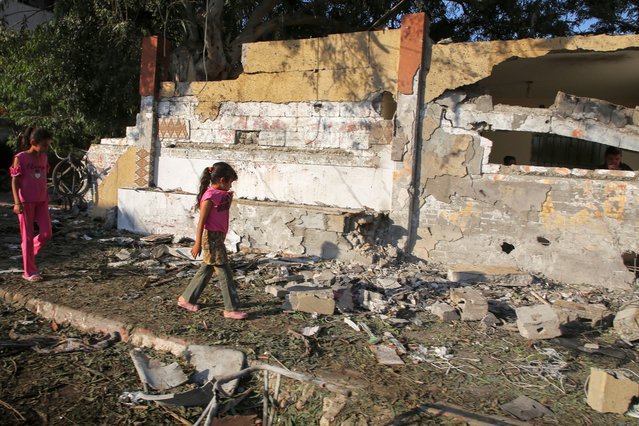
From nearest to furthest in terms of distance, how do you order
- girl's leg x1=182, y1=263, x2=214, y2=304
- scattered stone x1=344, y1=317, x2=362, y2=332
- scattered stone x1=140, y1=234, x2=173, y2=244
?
scattered stone x1=344, y1=317, x2=362, y2=332
girl's leg x1=182, y1=263, x2=214, y2=304
scattered stone x1=140, y1=234, x2=173, y2=244

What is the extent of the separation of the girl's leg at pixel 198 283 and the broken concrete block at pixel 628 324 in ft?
12.7

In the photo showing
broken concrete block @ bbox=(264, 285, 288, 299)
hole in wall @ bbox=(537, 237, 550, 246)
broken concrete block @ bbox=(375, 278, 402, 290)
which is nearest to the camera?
broken concrete block @ bbox=(264, 285, 288, 299)

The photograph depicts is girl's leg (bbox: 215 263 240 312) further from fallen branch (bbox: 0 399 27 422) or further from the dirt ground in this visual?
fallen branch (bbox: 0 399 27 422)

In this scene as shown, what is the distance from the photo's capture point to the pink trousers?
533cm

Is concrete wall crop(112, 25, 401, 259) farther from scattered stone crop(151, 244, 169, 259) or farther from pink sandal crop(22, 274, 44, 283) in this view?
pink sandal crop(22, 274, 44, 283)

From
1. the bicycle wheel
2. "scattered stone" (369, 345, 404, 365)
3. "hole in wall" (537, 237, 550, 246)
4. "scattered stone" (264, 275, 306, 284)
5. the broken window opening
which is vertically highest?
the broken window opening

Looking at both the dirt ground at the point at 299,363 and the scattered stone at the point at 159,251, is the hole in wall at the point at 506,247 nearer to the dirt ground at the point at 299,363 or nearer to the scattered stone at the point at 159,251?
the dirt ground at the point at 299,363

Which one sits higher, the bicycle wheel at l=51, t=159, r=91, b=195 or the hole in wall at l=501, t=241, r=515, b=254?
the bicycle wheel at l=51, t=159, r=91, b=195

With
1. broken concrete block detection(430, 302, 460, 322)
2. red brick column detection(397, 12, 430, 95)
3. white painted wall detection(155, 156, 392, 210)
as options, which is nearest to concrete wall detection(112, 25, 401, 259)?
white painted wall detection(155, 156, 392, 210)

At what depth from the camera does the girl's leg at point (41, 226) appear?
5.48 m

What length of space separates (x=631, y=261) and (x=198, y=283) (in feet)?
17.8

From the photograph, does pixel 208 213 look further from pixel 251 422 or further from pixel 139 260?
pixel 139 260

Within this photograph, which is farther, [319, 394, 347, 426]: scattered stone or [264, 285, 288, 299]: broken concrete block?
[264, 285, 288, 299]: broken concrete block

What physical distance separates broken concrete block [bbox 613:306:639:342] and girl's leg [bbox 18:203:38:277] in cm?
608
